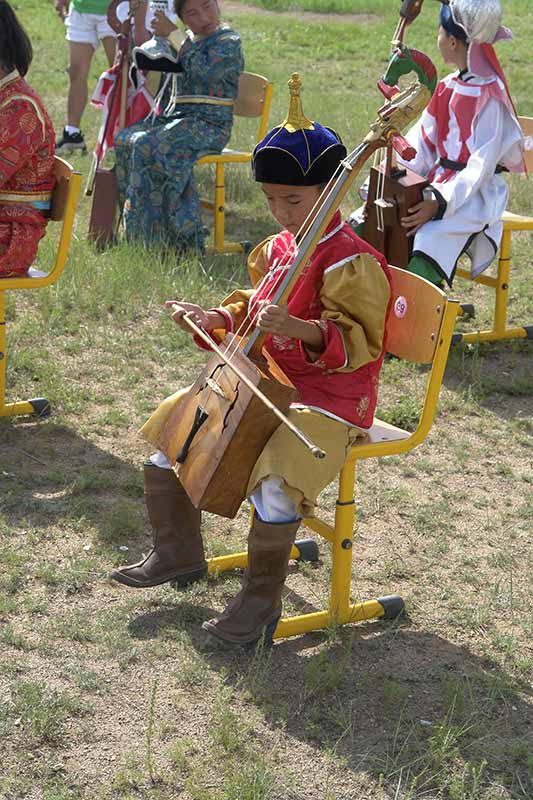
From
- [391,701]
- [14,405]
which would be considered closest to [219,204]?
[14,405]

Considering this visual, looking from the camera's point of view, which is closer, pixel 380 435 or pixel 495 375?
pixel 380 435

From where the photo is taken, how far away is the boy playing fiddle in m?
3.08

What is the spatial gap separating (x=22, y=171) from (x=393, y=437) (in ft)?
6.50

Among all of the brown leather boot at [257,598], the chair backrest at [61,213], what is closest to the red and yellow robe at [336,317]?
the brown leather boot at [257,598]

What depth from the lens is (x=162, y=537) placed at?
11.4ft

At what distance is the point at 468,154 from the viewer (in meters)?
5.57

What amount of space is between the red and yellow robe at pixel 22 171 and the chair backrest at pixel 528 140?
224 centimetres

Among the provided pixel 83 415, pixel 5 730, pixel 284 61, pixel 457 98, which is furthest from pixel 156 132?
pixel 284 61

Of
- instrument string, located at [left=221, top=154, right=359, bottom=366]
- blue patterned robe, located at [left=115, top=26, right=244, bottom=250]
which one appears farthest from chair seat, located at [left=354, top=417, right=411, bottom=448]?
blue patterned robe, located at [left=115, top=26, right=244, bottom=250]

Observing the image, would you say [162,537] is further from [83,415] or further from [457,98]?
[457,98]

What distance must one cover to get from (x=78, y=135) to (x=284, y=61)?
5.62m

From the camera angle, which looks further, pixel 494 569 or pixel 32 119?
pixel 32 119

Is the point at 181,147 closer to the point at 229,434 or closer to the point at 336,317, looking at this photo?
the point at 336,317

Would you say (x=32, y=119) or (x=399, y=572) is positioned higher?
(x=32, y=119)
